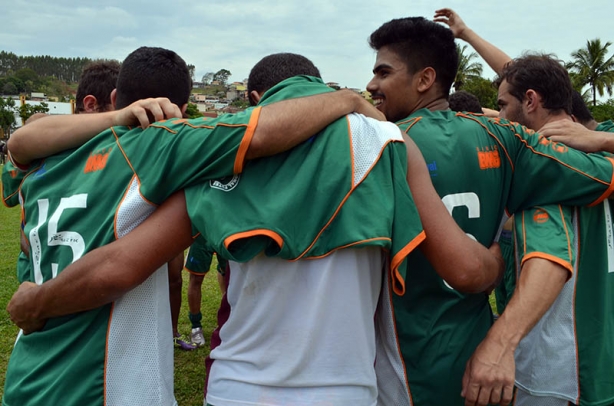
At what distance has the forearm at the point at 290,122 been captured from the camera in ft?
5.09

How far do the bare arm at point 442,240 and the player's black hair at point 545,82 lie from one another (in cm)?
159

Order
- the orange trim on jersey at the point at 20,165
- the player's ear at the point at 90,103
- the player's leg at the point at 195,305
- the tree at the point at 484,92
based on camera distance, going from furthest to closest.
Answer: the tree at the point at 484,92 < the player's leg at the point at 195,305 < the player's ear at the point at 90,103 < the orange trim on jersey at the point at 20,165

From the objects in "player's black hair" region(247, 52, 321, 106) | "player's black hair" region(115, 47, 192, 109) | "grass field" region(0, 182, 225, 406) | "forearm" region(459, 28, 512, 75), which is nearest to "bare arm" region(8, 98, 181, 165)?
"player's black hair" region(115, 47, 192, 109)

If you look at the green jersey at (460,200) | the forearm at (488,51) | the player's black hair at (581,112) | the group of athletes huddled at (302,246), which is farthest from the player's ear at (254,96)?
the player's black hair at (581,112)

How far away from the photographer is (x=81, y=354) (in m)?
1.75

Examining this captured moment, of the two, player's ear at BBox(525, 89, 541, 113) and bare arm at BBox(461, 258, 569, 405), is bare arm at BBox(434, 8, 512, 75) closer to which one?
player's ear at BBox(525, 89, 541, 113)

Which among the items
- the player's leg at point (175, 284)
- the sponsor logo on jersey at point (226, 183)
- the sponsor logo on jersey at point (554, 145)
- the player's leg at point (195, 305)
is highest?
the sponsor logo on jersey at point (554, 145)

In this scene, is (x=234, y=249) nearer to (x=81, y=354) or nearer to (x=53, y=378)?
(x=81, y=354)

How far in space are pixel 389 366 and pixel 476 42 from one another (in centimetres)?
286

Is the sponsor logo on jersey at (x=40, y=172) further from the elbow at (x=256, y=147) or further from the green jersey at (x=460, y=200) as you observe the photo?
the green jersey at (x=460, y=200)

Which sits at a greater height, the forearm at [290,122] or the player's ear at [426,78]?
the player's ear at [426,78]

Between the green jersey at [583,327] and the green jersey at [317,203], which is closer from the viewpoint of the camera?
the green jersey at [317,203]

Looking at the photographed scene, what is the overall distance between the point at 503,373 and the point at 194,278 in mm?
4112

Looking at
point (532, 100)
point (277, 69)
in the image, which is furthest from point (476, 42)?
point (277, 69)
